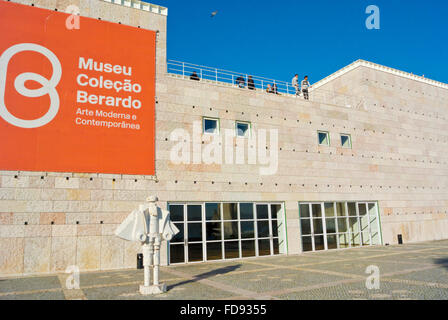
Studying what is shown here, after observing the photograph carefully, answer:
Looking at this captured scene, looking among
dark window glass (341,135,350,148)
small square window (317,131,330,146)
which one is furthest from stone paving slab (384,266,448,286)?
dark window glass (341,135,350,148)

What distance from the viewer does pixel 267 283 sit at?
9.20 metres

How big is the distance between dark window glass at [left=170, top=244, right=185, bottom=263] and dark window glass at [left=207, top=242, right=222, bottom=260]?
1.23m

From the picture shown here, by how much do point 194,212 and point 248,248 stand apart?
3421 mm

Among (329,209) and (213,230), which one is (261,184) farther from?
(329,209)

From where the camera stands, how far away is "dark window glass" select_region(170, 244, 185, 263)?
14645 millimetres

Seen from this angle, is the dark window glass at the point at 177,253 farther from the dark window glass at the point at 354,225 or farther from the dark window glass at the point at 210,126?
the dark window glass at the point at 354,225

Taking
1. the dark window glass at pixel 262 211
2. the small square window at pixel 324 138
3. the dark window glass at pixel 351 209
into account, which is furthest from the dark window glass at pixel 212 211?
the dark window glass at pixel 351 209

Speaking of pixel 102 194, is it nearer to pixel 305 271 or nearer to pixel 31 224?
pixel 31 224

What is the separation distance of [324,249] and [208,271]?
9091 millimetres

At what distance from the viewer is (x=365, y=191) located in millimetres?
20766

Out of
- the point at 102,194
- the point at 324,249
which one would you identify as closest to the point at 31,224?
the point at 102,194

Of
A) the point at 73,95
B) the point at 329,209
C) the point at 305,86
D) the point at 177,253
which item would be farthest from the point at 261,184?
the point at 73,95

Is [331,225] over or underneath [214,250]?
over

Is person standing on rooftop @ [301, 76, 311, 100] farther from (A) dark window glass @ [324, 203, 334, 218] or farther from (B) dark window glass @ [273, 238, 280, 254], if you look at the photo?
(B) dark window glass @ [273, 238, 280, 254]
